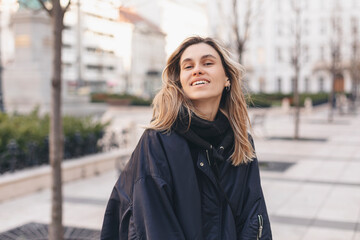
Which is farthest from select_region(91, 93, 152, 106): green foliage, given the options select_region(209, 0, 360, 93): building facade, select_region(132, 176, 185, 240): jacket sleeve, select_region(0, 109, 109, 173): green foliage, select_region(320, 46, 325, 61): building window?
select_region(320, 46, 325, 61): building window

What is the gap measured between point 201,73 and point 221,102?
30 cm

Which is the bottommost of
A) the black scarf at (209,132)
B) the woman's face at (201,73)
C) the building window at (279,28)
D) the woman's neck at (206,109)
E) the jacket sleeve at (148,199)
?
the jacket sleeve at (148,199)

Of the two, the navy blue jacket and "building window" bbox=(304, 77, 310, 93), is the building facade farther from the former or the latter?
the navy blue jacket

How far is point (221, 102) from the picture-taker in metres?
A: 2.58

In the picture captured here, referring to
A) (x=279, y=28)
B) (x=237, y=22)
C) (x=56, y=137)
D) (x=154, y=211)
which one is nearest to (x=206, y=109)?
(x=154, y=211)

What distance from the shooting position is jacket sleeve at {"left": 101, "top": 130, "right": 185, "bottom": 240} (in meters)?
2.10

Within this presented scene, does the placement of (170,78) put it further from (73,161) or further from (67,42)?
(67,42)

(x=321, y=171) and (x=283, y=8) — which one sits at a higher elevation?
(x=283, y=8)

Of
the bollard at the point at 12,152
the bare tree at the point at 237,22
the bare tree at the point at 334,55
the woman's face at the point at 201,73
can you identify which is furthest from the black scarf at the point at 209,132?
the bare tree at the point at 334,55

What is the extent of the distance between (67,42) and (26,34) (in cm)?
7124

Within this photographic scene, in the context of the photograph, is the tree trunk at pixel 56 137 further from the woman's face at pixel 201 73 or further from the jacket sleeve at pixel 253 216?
the jacket sleeve at pixel 253 216

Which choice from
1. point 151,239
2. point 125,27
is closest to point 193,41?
point 151,239

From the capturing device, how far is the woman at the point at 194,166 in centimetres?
214

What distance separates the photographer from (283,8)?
6412 centimetres
